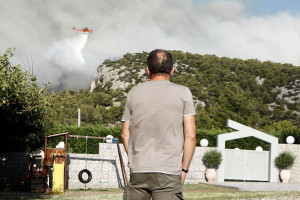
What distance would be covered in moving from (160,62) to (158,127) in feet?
1.93

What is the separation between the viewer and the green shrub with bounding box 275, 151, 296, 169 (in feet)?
89.7

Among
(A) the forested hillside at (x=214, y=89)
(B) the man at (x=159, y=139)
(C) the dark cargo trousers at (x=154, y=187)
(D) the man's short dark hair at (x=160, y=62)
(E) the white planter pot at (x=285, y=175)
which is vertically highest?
(A) the forested hillside at (x=214, y=89)

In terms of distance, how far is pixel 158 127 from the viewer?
356 cm

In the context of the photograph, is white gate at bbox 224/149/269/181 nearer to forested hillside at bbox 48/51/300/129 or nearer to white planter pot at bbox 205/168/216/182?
white planter pot at bbox 205/168/216/182

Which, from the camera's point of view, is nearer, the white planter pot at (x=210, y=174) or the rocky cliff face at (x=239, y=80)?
the white planter pot at (x=210, y=174)

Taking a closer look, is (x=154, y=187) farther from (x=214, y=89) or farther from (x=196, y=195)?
(x=214, y=89)

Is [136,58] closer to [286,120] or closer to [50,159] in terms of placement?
[286,120]

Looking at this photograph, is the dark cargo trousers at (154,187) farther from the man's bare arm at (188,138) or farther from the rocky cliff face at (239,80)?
the rocky cliff face at (239,80)

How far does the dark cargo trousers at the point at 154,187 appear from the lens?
3.51 m

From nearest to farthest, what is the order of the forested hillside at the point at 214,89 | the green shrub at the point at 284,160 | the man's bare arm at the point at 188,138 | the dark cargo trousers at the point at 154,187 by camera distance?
the dark cargo trousers at the point at 154,187, the man's bare arm at the point at 188,138, the green shrub at the point at 284,160, the forested hillside at the point at 214,89

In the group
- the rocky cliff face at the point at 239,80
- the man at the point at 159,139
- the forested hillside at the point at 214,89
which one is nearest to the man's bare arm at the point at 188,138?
the man at the point at 159,139

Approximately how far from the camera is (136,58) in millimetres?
107938

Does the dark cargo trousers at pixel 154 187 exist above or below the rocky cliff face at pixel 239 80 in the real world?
below

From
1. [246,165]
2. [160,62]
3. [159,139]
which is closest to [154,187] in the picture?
A: [159,139]
